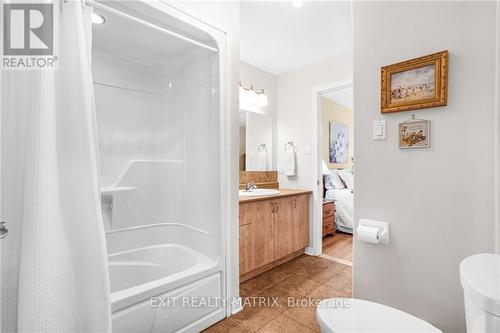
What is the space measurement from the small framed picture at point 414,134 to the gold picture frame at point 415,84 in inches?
3.3

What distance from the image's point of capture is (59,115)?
1.00 metres

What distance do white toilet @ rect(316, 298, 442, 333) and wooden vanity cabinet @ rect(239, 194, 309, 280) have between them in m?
1.16

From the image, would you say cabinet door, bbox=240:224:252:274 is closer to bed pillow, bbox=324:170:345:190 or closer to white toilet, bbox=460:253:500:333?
white toilet, bbox=460:253:500:333

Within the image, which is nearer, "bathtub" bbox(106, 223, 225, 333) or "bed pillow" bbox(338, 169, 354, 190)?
"bathtub" bbox(106, 223, 225, 333)

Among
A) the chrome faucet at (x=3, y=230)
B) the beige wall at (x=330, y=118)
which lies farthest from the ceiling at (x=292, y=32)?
the chrome faucet at (x=3, y=230)

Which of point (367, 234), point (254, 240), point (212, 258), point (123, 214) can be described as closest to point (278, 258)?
point (254, 240)

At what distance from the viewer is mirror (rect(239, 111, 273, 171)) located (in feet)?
9.84

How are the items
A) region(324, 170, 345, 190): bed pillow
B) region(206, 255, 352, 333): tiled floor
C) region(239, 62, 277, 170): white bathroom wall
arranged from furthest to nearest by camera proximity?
region(324, 170, 345, 190): bed pillow
region(239, 62, 277, 170): white bathroom wall
region(206, 255, 352, 333): tiled floor

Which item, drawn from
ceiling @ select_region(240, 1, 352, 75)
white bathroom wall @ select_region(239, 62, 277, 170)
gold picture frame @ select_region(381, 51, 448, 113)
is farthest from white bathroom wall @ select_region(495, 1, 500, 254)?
white bathroom wall @ select_region(239, 62, 277, 170)

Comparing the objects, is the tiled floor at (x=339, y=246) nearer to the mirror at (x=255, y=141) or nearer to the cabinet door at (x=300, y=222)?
the cabinet door at (x=300, y=222)

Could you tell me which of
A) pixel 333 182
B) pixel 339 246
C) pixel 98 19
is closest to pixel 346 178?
pixel 333 182

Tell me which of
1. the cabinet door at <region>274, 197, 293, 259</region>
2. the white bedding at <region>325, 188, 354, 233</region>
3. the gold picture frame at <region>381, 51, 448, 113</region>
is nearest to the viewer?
the gold picture frame at <region>381, 51, 448, 113</region>

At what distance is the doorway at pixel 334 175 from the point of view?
2.99 metres

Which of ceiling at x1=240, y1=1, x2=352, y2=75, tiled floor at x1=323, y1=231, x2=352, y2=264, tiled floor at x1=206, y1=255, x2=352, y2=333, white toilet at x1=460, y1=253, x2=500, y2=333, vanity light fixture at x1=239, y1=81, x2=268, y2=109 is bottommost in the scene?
tiled floor at x1=323, y1=231, x2=352, y2=264
